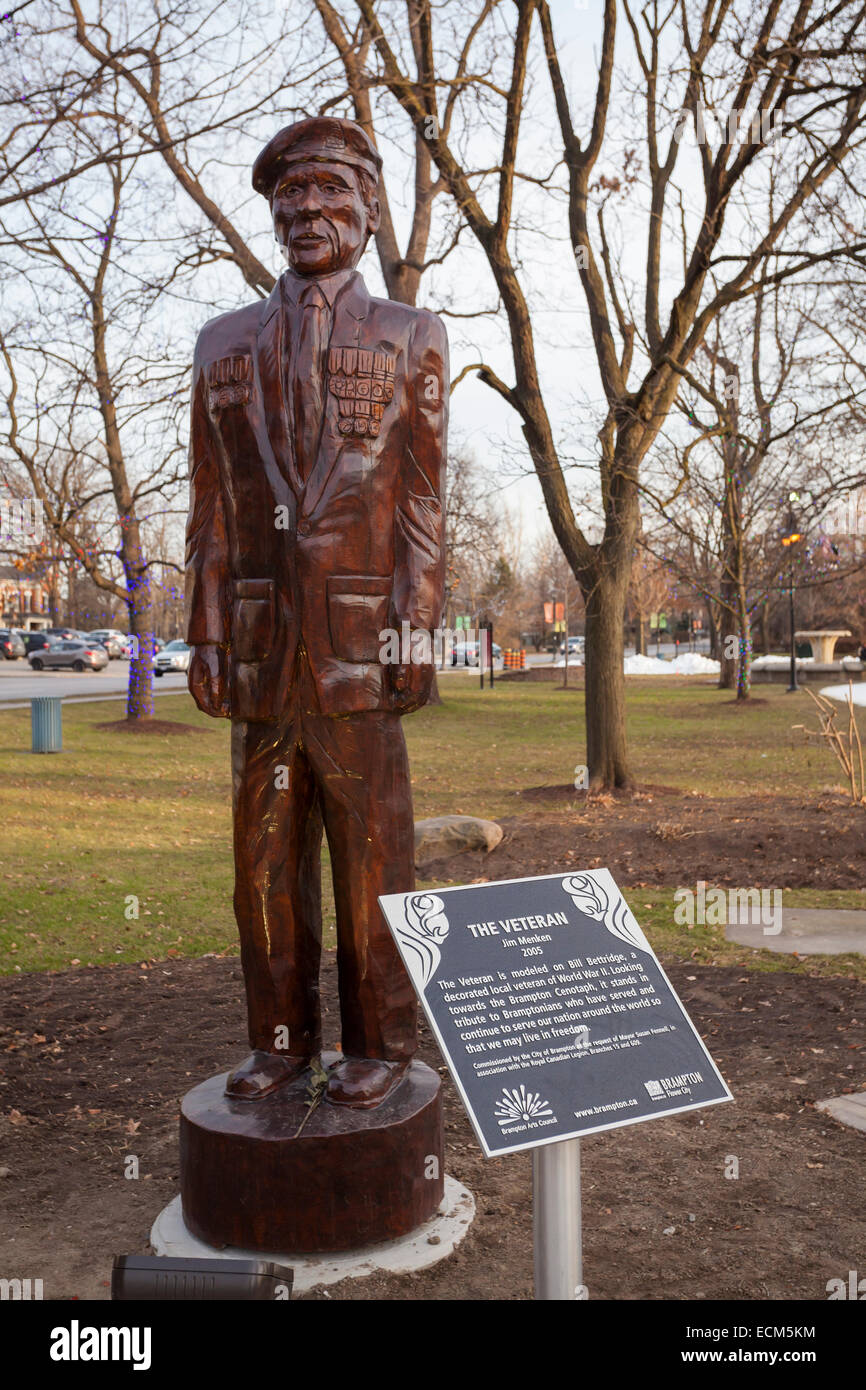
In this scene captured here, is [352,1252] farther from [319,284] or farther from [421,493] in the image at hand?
[319,284]

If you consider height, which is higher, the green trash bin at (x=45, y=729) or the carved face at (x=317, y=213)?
the carved face at (x=317, y=213)

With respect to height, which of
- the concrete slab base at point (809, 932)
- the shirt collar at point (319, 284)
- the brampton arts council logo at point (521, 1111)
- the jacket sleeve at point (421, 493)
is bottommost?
the concrete slab base at point (809, 932)

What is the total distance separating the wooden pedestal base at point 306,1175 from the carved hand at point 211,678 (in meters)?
1.21

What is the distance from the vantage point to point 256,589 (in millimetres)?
3668

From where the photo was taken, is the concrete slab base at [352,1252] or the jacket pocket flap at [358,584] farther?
the jacket pocket flap at [358,584]

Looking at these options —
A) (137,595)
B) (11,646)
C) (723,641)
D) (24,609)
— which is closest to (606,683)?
(137,595)

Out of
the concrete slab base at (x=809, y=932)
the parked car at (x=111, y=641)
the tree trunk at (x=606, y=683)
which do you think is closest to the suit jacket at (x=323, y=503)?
the concrete slab base at (x=809, y=932)

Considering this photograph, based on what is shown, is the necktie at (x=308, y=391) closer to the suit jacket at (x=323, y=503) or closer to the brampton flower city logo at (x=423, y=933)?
the suit jacket at (x=323, y=503)

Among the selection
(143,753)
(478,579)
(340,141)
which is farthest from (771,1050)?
(478,579)

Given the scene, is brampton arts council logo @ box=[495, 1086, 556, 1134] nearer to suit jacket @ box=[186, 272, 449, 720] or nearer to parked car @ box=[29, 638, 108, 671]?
suit jacket @ box=[186, 272, 449, 720]

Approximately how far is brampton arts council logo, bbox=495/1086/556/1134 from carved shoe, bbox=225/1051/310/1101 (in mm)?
1306

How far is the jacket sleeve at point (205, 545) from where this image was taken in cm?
374

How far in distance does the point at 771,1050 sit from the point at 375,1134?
7.97 ft

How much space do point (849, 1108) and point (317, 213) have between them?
12.0 feet
